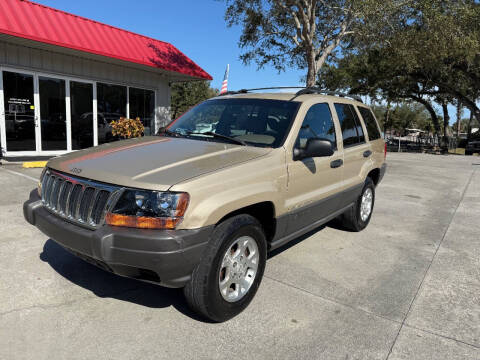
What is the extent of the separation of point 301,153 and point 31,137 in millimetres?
9834

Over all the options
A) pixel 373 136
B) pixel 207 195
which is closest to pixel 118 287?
pixel 207 195

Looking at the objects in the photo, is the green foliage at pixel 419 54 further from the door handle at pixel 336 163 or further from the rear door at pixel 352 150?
the door handle at pixel 336 163

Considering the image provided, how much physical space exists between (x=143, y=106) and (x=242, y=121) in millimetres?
10655

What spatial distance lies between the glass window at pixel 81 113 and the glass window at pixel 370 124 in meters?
9.31

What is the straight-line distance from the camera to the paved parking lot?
2.58 meters

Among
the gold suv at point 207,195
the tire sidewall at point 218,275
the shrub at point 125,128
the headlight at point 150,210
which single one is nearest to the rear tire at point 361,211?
the gold suv at point 207,195

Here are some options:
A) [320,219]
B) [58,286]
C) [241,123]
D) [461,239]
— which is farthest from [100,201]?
[461,239]

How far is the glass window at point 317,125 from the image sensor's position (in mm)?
3658

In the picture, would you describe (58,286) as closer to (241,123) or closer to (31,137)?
(241,123)

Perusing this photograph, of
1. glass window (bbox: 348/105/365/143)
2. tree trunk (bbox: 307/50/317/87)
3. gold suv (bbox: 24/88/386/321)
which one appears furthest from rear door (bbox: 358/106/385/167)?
tree trunk (bbox: 307/50/317/87)

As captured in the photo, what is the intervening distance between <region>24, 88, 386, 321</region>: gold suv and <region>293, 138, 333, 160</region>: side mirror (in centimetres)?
1

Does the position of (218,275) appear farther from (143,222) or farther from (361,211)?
(361,211)

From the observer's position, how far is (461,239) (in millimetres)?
5195

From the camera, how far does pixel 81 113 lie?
11.9 meters
